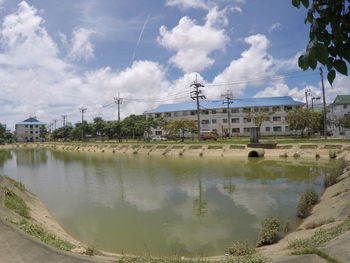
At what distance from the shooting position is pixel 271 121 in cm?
6228

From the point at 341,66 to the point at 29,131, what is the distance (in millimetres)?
129471

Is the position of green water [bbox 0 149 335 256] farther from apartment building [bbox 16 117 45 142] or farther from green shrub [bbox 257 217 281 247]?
apartment building [bbox 16 117 45 142]

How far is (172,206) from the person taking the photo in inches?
484

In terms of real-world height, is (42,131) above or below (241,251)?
above

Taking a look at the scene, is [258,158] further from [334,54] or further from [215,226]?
[334,54]

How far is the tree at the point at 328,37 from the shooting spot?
217 cm

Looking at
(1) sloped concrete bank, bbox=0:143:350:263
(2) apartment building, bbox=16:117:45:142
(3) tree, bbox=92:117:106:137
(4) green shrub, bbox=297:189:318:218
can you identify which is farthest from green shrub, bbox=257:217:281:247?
(2) apartment building, bbox=16:117:45:142

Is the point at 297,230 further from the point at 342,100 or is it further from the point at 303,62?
the point at 342,100

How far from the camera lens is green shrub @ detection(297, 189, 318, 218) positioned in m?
10.3

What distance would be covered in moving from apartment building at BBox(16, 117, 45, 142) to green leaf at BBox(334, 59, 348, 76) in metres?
127

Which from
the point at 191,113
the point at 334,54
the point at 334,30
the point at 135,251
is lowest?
the point at 135,251

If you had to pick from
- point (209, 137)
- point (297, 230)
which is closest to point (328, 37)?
point (297, 230)

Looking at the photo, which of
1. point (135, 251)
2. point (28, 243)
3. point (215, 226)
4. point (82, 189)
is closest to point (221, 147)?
point (82, 189)

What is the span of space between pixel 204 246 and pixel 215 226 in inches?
66.8
